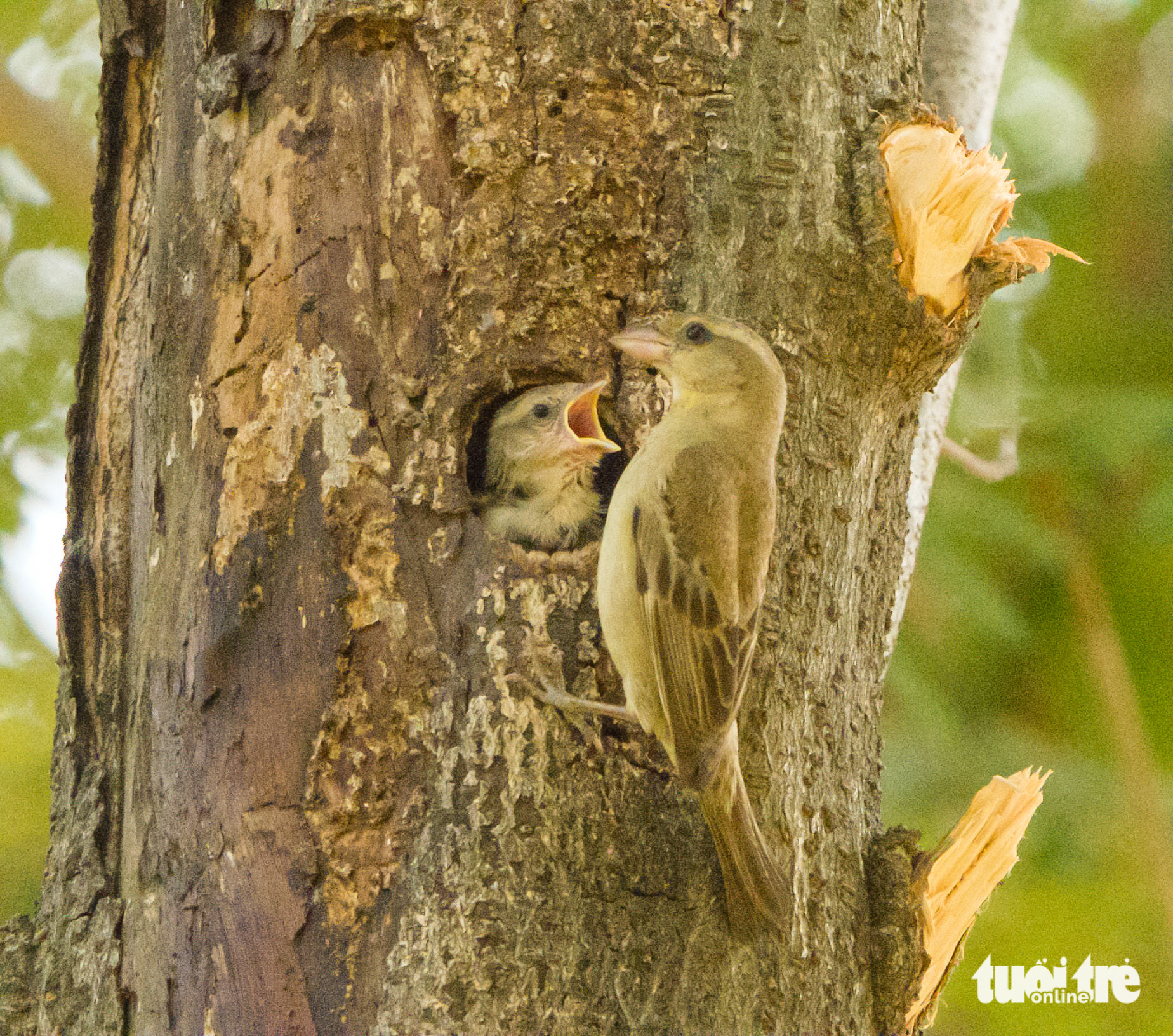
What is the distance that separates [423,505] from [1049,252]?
1622 mm

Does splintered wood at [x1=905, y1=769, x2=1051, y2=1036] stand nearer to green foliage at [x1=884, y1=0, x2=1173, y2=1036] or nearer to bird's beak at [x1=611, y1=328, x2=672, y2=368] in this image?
bird's beak at [x1=611, y1=328, x2=672, y2=368]

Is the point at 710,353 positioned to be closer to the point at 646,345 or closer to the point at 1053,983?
the point at 646,345

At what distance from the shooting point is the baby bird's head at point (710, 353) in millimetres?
2584

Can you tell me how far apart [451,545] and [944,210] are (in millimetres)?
1314

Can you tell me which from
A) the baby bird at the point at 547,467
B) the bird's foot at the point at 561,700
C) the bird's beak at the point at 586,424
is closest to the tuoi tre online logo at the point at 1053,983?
the baby bird at the point at 547,467

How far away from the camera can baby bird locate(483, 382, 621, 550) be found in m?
2.88

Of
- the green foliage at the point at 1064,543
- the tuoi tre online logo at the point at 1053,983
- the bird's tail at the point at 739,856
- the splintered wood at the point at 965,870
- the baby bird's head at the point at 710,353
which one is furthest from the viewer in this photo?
the green foliage at the point at 1064,543

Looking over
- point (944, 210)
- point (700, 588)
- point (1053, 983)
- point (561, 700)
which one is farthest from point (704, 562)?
point (1053, 983)

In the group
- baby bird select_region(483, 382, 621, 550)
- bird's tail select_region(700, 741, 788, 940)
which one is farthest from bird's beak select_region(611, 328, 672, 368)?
bird's tail select_region(700, 741, 788, 940)

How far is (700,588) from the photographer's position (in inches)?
100

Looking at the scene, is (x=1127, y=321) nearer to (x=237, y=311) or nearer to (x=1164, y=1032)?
(x=1164, y=1032)

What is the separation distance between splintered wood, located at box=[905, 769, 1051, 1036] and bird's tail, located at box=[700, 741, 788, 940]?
569 mm

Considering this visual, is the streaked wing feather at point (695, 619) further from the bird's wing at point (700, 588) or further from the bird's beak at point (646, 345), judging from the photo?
the bird's beak at point (646, 345)

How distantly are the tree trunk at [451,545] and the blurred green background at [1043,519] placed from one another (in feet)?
8.04
